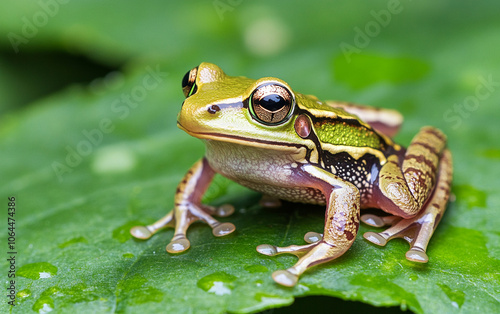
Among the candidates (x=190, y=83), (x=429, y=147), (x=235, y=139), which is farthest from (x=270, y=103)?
(x=429, y=147)

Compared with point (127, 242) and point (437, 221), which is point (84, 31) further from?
point (437, 221)

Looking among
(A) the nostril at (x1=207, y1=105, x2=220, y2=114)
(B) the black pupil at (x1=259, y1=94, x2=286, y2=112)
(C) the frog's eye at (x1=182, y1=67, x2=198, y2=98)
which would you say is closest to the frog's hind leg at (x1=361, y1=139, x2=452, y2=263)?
(B) the black pupil at (x1=259, y1=94, x2=286, y2=112)

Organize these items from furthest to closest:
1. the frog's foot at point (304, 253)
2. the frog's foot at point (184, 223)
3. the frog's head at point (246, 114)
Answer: the frog's foot at point (184, 223) → the frog's head at point (246, 114) → the frog's foot at point (304, 253)

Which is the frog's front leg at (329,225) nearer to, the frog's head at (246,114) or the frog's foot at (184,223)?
the frog's head at (246,114)

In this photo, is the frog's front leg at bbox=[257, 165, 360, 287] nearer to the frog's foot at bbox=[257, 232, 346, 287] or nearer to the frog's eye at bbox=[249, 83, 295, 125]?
the frog's foot at bbox=[257, 232, 346, 287]

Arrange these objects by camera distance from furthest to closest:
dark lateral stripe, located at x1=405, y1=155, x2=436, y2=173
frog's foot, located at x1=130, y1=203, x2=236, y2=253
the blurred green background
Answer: dark lateral stripe, located at x1=405, y1=155, x2=436, y2=173 → frog's foot, located at x1=130, y1=203, x2=236, y2=253 → the blurred green background

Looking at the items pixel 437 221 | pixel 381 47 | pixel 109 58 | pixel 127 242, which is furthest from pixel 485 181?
pixel 109 58

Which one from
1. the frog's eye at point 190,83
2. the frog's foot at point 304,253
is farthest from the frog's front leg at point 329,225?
the frog's eye at point 190,83

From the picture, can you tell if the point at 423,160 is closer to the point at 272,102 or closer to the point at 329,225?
the point at 329,225
